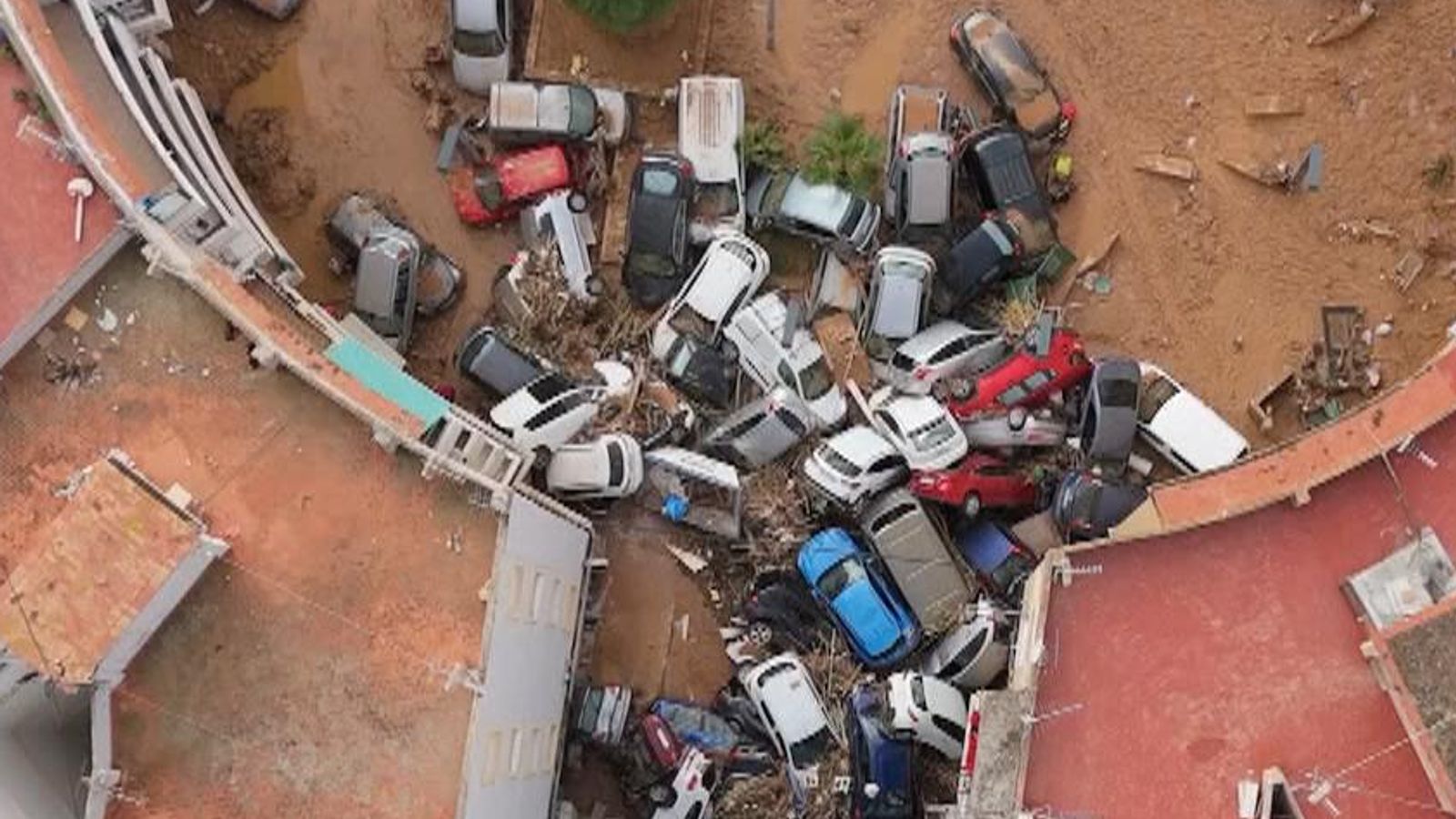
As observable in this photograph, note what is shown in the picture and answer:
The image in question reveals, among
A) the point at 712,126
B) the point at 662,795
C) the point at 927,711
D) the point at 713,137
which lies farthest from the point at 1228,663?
the point at 712,126

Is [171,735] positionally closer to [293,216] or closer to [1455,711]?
[293,216]

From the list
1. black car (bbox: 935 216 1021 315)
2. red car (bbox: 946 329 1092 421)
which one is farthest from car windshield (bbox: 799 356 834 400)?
black car (bbox: 935 216 1021 315)

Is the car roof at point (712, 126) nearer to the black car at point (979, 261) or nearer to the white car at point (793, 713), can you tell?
the black car at point (979, 261)

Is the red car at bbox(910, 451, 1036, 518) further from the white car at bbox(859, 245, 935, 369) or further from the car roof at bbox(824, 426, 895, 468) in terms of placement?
the white car at bbox(859, 245, 935, 369)

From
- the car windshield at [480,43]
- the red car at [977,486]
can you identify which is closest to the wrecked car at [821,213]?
the red car at [977,486]

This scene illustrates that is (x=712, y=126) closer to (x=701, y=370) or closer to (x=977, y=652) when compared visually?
(x=701, y=370)

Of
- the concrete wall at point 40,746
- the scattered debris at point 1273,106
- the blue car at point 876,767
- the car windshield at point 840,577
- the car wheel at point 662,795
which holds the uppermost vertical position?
the scattered debris at point 1273,106

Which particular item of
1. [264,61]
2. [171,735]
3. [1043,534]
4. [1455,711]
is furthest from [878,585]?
[264,61]
